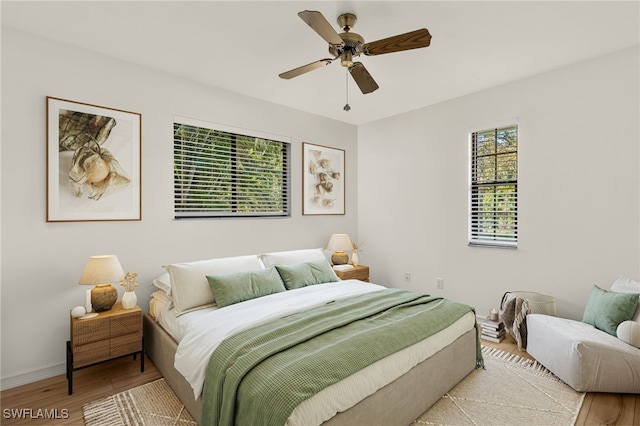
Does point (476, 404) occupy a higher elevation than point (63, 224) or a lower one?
lower

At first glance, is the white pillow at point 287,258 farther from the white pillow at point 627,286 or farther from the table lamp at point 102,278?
the white pillow at point 627,286

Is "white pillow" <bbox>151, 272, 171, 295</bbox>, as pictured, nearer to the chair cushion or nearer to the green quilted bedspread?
the green quilted bedspread

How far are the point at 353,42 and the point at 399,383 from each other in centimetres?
215

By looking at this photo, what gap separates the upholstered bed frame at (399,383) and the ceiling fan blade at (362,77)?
204 cm

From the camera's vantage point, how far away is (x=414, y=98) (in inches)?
153

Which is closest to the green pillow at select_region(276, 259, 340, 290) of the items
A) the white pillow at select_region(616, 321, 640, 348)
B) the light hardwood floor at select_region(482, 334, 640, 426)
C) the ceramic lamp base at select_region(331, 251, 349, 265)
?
the ceramic lamp base at select_region(331, 251, 349, 265)

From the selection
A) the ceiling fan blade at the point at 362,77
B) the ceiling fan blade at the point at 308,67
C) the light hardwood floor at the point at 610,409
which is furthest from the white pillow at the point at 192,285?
the light hardwood floor at the point at 610,409

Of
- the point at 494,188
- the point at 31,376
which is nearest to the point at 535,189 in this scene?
the point at 494,188

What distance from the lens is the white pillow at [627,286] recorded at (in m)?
2.46

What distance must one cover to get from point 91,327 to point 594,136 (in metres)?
4.55

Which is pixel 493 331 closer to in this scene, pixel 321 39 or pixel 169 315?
pixel 169 315

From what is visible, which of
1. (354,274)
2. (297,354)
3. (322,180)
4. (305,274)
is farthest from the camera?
(322,180)

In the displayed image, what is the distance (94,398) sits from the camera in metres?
2.35

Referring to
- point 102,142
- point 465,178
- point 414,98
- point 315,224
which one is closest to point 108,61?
point 102,142
